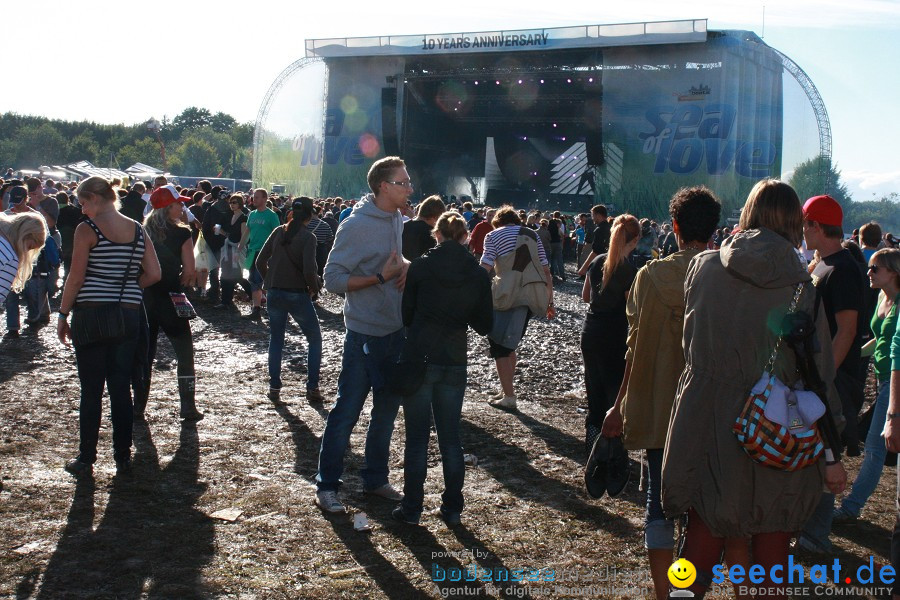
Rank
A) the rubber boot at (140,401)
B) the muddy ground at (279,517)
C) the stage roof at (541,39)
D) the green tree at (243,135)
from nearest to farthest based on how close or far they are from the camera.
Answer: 1. the muddy ground at (279,517)
2. the rubber boot at (140,401)
3. the stage roof at (541,39)
4. the green tree at (243,135)

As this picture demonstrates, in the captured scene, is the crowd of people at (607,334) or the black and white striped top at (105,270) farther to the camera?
the black and white striped top at (105,270)

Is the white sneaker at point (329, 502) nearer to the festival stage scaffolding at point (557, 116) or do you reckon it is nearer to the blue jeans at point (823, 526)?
the blue jeans at point (823, 526)

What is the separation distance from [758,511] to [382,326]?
2344mm

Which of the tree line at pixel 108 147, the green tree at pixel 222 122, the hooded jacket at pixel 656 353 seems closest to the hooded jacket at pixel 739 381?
the hooded jacket at pixel 656 353

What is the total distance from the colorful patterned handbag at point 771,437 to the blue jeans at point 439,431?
77.4 inches

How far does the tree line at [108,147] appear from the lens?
91.9m

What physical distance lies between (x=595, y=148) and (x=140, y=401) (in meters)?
27.9

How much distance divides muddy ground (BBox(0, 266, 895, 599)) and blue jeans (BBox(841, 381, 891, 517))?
0.14 metres

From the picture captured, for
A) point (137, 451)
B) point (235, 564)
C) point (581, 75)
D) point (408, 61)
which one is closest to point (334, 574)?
point (235, 564)

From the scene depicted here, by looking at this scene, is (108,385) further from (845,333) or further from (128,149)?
(128,149)

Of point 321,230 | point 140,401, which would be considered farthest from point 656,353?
point 321,230

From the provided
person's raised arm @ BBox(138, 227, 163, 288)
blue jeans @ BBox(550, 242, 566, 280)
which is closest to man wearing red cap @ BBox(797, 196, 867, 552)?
person's raised arm @ BBox(138, 227, 163, 288)

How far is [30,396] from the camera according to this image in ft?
22.6

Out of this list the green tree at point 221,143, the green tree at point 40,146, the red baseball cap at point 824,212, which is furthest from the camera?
the green tree at point 221,143
